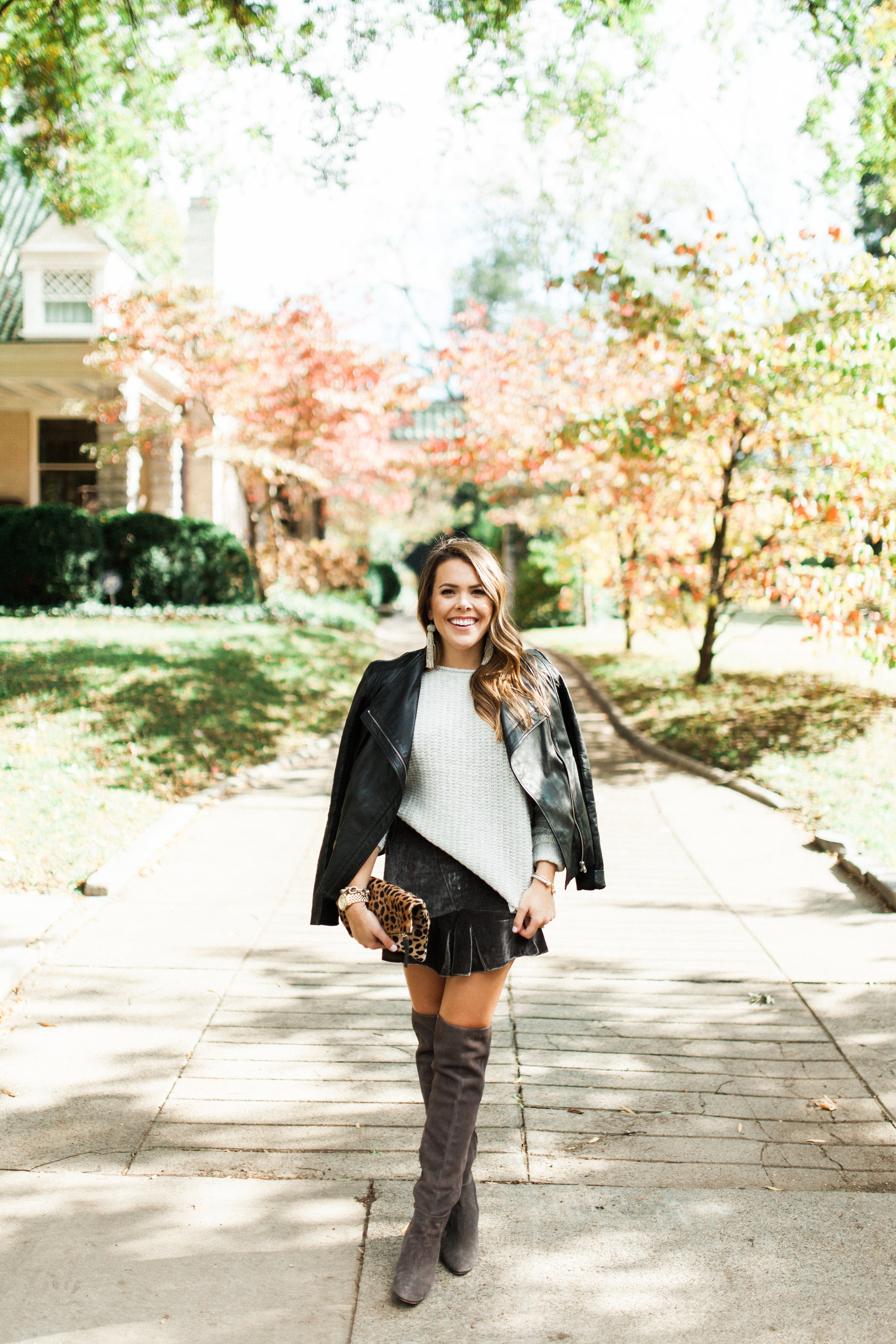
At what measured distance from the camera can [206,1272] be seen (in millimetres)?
2729

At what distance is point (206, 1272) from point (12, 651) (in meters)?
9.38

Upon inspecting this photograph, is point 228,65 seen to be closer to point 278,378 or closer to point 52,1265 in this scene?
point 278,378

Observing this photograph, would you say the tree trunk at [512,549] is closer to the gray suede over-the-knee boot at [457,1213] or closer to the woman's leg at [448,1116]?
the gray suede over-the-knee boot at [457,1213]

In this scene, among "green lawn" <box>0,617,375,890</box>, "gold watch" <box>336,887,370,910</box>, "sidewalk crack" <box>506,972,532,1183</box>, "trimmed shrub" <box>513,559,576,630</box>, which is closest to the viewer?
"gold watch" <box>336,887,370,910</box>

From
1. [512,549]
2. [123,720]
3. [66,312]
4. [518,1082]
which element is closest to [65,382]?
[66,312]

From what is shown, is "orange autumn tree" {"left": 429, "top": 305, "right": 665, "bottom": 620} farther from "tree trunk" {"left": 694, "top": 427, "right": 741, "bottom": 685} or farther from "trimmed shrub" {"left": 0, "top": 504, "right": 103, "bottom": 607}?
"trimmed shrub" {"left": 0, "top": 504, "right": 103, "bottom": 607}

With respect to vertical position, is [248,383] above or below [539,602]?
above

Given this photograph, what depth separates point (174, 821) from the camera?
742 centimetres

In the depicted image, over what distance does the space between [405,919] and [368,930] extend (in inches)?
4.2

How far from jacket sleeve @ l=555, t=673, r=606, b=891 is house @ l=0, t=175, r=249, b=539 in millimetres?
14758

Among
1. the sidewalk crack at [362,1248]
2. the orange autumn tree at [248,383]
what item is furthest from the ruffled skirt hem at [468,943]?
the orange autumn tree at [248,383]

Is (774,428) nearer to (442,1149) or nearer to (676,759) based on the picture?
(676,759)

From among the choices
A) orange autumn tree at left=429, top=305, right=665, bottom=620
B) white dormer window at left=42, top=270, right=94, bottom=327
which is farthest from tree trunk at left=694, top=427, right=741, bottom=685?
white dormer window at left=42, top=270, right=94, bottom=327

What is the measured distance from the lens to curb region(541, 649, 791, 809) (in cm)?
863
